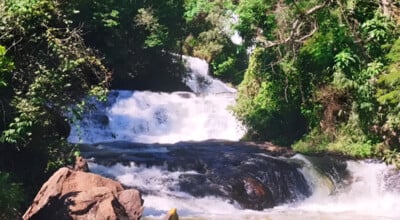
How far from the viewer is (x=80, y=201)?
10.3 metres

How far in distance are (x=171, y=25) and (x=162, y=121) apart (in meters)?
6.82

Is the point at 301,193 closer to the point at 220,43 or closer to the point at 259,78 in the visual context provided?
the point at 259,78

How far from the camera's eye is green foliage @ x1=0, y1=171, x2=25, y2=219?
9.38 metres

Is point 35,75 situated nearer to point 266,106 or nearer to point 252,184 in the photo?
point 252,184

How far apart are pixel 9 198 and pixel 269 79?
1267cm

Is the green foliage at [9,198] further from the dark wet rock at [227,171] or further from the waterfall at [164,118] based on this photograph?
the waterfall at [164,118]

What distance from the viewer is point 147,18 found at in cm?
2792

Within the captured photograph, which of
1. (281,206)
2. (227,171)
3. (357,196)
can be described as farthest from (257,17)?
(281,206)

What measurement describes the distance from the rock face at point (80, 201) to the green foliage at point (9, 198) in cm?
37

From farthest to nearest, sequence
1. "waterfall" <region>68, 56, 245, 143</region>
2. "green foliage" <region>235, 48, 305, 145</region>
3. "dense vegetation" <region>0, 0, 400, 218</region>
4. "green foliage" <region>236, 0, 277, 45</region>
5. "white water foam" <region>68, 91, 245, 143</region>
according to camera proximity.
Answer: "white water foam" <region>68, 91, 245, 143</region>, "waterfall" <region>68, 56, 245, 143</region>, "green foliage" <region>235, 48, 305, 145</region>, "green foliage" <region>236, 0, 277, 45</region>, "dense vegetation" <region>0, 0, 400, 218</region>

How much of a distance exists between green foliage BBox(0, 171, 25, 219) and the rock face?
0.37 m

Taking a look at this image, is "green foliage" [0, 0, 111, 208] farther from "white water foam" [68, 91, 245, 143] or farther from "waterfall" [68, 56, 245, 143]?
"white water foam" [68, 91, 245, 143]

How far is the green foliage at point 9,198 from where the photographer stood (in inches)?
369

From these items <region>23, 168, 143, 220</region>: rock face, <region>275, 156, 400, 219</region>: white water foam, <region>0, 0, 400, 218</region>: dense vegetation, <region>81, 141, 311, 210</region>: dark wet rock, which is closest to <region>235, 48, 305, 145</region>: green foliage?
<region>0, 0, 400, 218</region>: dense vegetation
